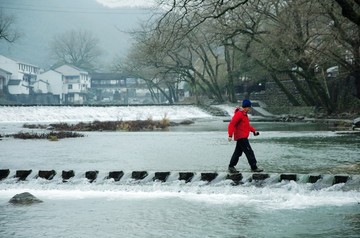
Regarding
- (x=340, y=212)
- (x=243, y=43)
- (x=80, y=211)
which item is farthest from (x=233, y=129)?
(x=243, y=43)

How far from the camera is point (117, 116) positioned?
4816cm

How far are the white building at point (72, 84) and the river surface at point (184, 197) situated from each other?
95651 mm

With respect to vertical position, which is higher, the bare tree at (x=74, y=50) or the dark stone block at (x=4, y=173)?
the bare tree at (x=74, y=50)

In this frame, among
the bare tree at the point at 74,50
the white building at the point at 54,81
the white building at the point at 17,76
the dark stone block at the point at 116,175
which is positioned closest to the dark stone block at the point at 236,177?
the dark stone block at the point at 116,175

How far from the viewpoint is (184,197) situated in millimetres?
11641

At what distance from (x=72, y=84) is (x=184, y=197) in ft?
347

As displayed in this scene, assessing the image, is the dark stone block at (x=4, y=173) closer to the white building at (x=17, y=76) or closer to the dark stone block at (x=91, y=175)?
the dark stone block at (x=91, y=175)

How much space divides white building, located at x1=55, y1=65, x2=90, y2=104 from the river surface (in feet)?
314

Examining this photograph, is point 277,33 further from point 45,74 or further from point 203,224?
point 45,74

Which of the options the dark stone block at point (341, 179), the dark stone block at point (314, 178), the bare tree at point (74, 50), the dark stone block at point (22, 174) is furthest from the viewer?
the bare tree at point (74, 50)

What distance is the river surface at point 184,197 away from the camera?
350 inches

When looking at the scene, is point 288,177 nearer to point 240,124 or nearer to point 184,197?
point 240,124

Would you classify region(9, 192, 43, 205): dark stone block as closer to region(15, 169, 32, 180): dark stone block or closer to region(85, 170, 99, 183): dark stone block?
region(85, 170, 99, 183): dark stone block

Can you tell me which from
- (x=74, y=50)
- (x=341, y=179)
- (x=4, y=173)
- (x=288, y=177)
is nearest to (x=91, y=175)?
(x=4, y=173)
